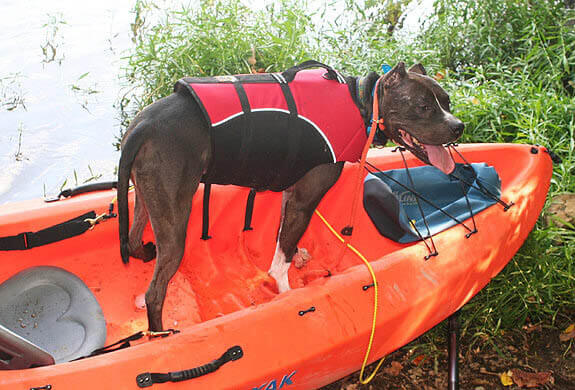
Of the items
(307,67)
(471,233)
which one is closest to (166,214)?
(307,67)

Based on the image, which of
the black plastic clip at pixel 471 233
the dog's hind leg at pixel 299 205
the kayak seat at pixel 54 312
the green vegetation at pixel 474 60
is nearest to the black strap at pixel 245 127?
the dog's hind leg at pixel 299 205

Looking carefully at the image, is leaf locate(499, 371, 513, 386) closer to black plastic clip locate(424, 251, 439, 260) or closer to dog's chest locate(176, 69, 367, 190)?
black plastic clip locate(424, 251, 439, 260)

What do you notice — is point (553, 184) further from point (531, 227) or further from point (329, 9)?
point (329, 9)

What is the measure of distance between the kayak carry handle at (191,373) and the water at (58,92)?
10.0ft

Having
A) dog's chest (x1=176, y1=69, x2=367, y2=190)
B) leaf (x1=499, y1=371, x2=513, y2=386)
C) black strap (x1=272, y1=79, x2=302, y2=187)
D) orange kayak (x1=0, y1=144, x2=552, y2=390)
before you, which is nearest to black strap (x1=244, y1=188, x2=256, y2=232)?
orange kayak (x1=0, y1=144, x2=552, y2=390)

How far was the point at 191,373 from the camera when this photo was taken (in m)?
2.20

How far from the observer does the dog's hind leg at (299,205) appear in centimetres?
281

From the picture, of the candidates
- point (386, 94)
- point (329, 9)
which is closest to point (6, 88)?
point (329, 9)

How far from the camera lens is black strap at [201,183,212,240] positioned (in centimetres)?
308

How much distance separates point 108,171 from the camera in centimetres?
506

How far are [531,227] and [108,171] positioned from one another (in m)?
3.55

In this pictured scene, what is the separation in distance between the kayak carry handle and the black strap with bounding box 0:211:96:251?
115cm

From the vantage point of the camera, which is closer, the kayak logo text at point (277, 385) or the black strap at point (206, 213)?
the kayak logo text at point (277, 385)

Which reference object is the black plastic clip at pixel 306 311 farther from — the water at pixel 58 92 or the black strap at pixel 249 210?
the water at pixel 58 92
